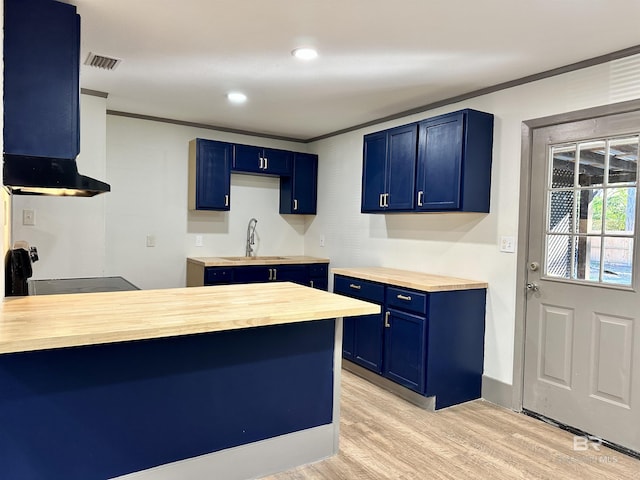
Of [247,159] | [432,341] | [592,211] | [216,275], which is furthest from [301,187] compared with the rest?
[592,211]

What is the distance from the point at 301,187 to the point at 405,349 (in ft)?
8.46

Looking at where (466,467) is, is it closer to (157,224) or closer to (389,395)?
(389,395)

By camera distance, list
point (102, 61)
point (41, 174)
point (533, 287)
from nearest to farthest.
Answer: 1. point (41, 174)
2. point (102, 61)
3. point (533, 287)

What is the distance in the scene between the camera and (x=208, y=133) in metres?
4.89

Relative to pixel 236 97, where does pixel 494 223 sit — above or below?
below

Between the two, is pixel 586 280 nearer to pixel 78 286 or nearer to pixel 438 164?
pixel 438 164

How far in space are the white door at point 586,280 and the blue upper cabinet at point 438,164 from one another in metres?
0.37

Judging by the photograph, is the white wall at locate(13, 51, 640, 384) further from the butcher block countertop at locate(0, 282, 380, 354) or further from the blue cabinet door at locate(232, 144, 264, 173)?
the butcher block countertop at locate(0, 282, 380, 354)

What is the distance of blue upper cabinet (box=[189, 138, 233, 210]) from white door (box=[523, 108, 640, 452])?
3.00 m

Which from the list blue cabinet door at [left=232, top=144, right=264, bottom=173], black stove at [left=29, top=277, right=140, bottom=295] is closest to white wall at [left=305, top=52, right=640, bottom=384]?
blue cabinet door at [left=232, top=144, right=264, bottom=173]

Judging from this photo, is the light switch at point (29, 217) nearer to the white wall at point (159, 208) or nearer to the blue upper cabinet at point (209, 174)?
the white wall at point (159, 208)

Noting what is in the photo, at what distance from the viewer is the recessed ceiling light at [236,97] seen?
3.68m

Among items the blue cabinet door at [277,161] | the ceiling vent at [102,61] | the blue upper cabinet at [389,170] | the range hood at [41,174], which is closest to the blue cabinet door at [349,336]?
the blue upper cabinet at [389,170]

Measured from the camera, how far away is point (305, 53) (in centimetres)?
275
